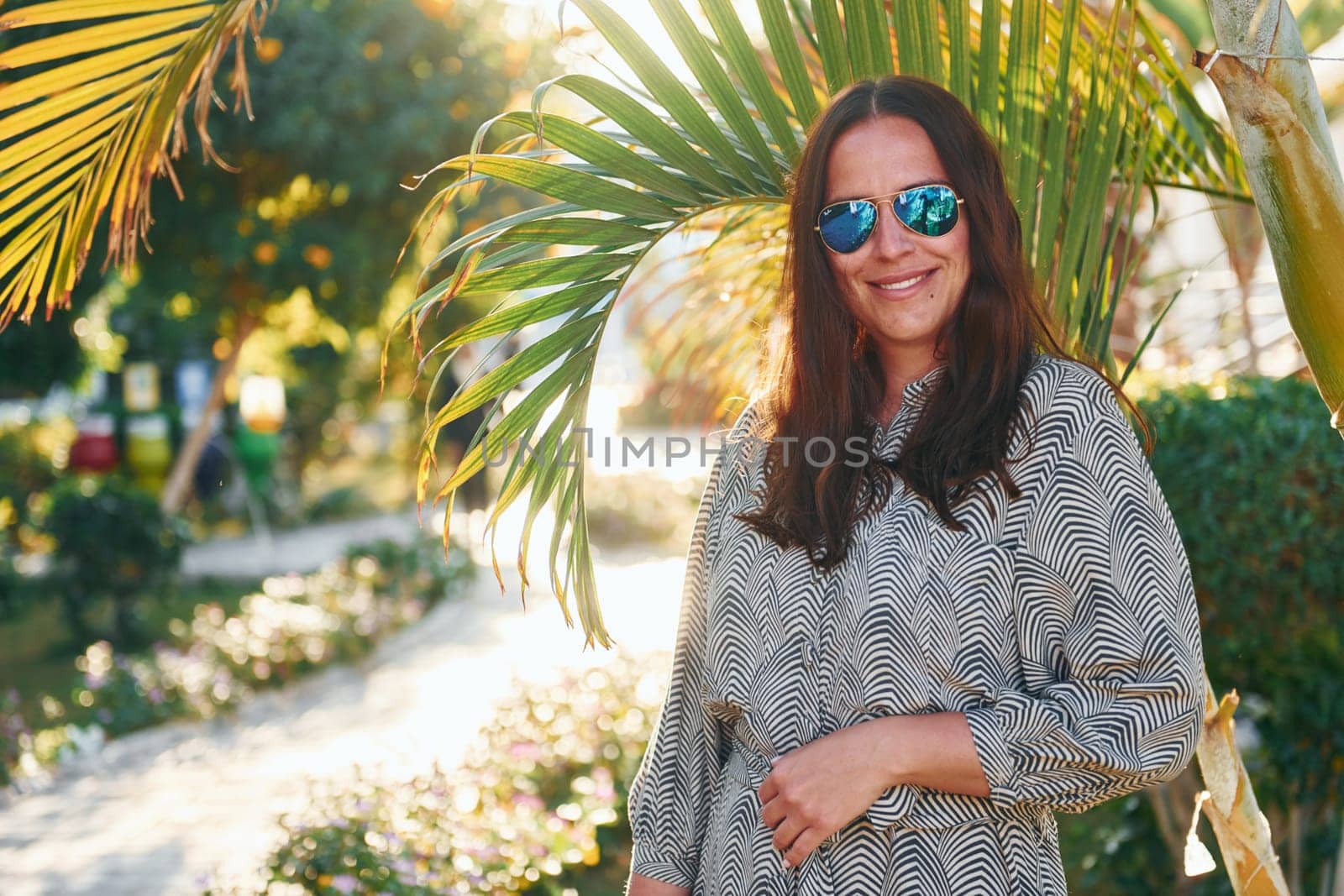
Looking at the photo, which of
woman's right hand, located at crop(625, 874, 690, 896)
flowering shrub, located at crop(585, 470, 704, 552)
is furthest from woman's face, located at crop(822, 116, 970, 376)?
flowering shrub, located at crop(585, 470, 704, 552)

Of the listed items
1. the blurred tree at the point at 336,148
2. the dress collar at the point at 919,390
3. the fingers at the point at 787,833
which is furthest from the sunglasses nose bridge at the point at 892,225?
the blurred tree at the point at 336,148

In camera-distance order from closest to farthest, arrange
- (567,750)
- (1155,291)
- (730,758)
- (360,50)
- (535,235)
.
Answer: (730,758) → (535,235) → (567,750) → (1155,291) → (360,50)

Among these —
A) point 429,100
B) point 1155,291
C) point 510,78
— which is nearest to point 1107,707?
point 1155,291

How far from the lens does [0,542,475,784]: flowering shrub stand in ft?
21.1

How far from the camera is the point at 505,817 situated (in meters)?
3.88

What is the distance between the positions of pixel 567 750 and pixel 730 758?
10.3ft

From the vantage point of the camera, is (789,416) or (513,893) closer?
(789,416)

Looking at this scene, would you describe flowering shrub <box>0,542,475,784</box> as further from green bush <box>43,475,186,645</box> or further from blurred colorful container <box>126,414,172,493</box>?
blurred colorful container <box>126,414,172,493</box>

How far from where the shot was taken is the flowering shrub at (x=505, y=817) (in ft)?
10.6

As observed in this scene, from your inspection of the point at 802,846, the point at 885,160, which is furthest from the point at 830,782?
the point at 885,160

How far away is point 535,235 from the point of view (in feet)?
5.97

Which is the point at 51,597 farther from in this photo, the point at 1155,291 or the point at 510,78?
the point at 1155,291

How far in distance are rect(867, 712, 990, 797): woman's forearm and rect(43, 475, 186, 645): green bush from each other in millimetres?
7940

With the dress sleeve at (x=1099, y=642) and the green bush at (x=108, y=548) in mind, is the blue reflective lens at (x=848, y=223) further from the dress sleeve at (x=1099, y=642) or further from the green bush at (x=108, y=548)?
the green bush at (x=108, y=548)
